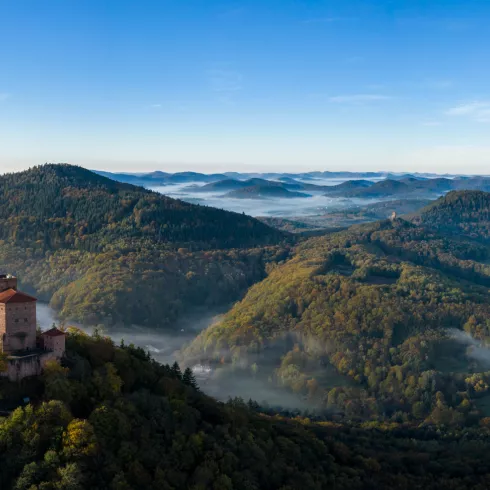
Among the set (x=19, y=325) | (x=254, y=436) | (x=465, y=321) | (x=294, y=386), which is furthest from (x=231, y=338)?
(x=19, y=325)

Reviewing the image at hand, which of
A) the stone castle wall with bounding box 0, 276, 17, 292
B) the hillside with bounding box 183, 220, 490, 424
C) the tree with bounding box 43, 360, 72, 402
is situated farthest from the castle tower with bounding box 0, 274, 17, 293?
the hillside with bounding box 183, 220, 490, 424

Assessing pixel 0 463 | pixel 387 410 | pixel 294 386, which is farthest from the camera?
pixel 294 386

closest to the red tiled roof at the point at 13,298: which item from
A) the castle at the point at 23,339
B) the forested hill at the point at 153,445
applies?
the castle at the point at 23,339

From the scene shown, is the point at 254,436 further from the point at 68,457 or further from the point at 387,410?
the point at 387,410

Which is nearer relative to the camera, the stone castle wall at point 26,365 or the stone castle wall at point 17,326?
the stone castle wall at point 26,365

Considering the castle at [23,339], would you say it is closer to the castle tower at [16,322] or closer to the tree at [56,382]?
the castle tower at [16,322]

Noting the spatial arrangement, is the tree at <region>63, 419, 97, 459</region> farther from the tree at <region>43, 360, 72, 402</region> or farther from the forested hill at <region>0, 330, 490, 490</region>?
the tree at <region>43, 360, 72, 402</region>

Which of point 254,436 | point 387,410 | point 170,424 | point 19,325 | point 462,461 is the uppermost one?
point 19,325
